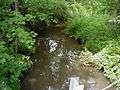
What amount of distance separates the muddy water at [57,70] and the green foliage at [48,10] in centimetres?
143

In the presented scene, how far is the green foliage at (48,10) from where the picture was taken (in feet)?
49.6

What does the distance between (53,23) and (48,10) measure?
1.64 meters

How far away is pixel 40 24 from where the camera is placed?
16.3 metres

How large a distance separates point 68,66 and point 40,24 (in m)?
4.96

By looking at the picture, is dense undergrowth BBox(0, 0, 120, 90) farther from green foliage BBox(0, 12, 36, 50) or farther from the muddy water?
the muddy water

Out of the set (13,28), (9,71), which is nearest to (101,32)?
(13,28)

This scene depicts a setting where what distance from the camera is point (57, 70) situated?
11.6 m

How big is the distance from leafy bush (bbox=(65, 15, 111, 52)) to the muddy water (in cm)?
59

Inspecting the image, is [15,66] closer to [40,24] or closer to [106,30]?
[106,30]

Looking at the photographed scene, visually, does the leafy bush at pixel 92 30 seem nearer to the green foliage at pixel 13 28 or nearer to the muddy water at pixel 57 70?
the muddy water at pixel 57 70

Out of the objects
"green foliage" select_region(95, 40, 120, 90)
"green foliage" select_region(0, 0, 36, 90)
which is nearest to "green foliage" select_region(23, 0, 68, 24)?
"green foliage" select_region(95, 40, 120, 90)

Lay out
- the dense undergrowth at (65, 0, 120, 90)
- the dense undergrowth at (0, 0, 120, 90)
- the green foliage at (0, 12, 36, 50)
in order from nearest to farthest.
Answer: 1. the dense undergrowth at (0, 0, 120, 90)
2. the green foliage at (0, 12, 36, 50)
3. the dense undergrowth at (65, 0, 120, 90)

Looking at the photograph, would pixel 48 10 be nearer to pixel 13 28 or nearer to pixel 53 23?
pixel 53 23

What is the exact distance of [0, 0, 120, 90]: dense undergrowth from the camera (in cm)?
880
